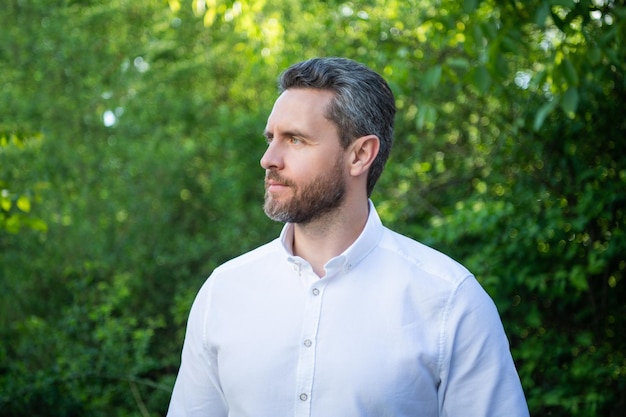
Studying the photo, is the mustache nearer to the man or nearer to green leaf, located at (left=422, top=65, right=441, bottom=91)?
the man

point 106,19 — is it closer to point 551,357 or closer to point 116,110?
point 116,110

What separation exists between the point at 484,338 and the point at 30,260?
5072 mm

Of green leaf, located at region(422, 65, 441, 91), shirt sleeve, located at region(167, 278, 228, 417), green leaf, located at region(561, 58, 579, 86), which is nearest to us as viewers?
shirt sleeve, located at region(167, 278, 228, 417)

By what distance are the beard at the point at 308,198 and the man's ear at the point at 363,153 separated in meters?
0.04

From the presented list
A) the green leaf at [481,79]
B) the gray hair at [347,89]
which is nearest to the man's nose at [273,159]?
the gray hair at [347,89]

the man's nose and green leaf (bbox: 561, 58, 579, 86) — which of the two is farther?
green leaf (bbox: 561, 58, 579, 86)

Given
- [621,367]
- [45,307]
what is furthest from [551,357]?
[45,307]

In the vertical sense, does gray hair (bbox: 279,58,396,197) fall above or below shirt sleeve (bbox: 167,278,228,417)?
above

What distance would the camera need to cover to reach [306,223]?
6.59ft

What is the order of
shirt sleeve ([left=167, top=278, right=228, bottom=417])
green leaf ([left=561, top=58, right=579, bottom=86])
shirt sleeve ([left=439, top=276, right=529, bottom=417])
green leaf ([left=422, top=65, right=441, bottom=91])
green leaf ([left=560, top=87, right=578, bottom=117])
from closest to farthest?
1. shirt sleeve ([left=439, top=276, right=529, bottom=417])
2. shirt sleeve ([left=167, top=278, right=228, bottom=417])
3. green leaf ([left=561, top=58, right=579, bottom=86])
4. green leaf ([left=560, top=87, right=578, bottom=117])
5. green leaf ([left=422, top=65, right=441, bottom=91])

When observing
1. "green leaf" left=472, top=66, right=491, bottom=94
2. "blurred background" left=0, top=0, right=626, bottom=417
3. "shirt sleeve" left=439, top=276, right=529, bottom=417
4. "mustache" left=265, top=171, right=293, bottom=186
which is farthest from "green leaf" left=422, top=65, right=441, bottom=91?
"shirt sleeve" left=439, top=276, right=529, bottom=417

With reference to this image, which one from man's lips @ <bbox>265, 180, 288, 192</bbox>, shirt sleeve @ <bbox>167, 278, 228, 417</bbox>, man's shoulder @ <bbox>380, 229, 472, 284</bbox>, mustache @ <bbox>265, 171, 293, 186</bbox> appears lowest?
shirt sleeve @ <bbox>167, 278, 228, 417</bbox>

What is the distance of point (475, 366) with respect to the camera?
6.06 feet

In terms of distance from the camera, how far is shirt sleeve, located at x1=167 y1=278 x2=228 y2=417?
205cm
